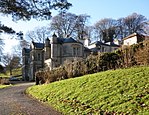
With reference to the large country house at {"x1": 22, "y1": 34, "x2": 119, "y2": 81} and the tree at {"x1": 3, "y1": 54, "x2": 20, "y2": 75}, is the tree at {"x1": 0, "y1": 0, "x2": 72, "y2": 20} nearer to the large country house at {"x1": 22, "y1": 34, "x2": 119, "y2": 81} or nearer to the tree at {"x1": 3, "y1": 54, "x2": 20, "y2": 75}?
the large country house at {"x1": 22, "y1": 34, "x2": 119, "y2": 81}

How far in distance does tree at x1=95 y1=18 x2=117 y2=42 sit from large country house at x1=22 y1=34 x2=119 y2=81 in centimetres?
814

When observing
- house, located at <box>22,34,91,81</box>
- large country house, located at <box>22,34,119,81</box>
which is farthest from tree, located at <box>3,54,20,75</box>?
house, located at <box>22,34,91,81</box>

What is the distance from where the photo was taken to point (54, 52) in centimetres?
5725

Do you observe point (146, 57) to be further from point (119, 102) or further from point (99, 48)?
point (99, 48)

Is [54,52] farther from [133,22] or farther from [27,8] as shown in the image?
[27,8]

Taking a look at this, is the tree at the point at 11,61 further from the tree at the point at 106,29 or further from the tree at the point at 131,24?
the tree at the point at 131,24

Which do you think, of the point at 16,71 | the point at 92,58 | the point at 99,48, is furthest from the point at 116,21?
the point at 92,58

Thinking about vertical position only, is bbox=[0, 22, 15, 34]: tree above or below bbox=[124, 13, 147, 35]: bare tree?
below

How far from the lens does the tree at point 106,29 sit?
79062mm

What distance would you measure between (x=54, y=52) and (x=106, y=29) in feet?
86.2

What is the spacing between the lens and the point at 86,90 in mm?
14969

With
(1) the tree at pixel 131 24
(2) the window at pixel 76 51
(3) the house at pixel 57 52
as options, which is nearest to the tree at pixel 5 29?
(3) the house at pixel 57 52

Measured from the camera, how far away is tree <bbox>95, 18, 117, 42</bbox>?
7906 cm

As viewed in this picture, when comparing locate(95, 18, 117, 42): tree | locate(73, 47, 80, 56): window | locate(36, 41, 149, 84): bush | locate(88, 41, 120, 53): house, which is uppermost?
locate(95, 18, 117, 42): tree
